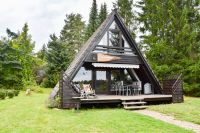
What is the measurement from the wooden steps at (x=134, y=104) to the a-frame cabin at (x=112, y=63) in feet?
8.92

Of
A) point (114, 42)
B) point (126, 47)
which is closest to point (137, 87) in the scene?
point (126, 47)

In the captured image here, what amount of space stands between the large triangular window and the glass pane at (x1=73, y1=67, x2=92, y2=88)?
2.01 m

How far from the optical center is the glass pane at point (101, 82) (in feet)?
64.1

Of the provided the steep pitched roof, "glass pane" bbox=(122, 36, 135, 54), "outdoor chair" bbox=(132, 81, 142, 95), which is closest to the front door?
"outdoor chair" bbox=(132, 81, 142, 95)

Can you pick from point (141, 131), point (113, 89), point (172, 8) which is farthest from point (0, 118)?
point (172, 8)

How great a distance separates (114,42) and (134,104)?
17.8 ft

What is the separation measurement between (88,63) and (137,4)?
17095 mm

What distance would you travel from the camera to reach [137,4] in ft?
109

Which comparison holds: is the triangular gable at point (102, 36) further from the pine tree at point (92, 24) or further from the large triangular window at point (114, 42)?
the pine tree at point (92, 24)

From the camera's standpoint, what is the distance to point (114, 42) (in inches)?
754

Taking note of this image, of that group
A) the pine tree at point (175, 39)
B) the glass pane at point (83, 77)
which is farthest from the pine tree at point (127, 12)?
the glass pane at point (83, 77)

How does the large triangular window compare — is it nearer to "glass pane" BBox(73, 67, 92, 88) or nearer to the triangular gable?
the triangular gable

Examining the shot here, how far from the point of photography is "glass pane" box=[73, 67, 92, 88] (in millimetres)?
18734

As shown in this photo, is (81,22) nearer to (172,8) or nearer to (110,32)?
(172,8)
